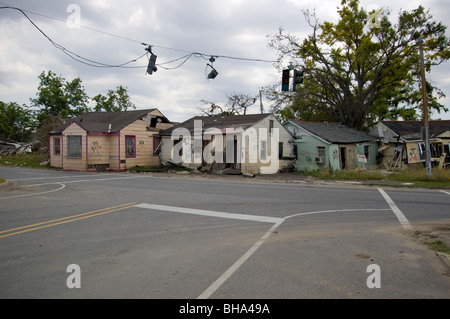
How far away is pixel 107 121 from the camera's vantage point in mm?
29250

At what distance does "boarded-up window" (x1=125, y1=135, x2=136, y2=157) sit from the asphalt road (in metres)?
15.0

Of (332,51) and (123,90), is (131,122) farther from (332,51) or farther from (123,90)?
(123,90)

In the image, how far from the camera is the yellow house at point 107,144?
2470cm

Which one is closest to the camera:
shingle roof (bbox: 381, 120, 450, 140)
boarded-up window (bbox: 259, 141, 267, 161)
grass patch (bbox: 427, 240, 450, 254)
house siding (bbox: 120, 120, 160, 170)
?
grass patch (bbox: 427, 240, 450, 254)

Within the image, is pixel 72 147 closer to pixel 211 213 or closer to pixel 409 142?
pixel 211 213

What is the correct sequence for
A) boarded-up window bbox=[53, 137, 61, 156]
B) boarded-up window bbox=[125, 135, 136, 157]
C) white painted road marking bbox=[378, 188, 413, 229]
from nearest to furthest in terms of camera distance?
white painted road marking bbox=[378, 188, 413, 229] < boarded-up window bbox=[125, 135, 136, 157] < boarded-up window bbox=[53, 137, 61, 156]

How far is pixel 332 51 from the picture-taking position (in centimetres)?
3781

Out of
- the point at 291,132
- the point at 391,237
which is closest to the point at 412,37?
the point at 291,132

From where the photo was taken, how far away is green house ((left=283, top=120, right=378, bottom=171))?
85.3 ft

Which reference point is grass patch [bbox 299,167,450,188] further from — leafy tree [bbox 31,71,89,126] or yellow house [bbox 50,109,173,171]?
leafy tree [bbox 31,71,89,126]

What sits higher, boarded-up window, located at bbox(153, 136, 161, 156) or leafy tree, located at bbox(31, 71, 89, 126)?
leafy tree, located at bbox(31, 71, 89, 126)

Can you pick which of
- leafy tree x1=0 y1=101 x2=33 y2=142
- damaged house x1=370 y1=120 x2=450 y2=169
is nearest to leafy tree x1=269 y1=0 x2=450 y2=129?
damaged house x1=370 y1=120 x2=450 y2=169

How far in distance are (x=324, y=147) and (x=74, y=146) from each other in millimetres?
20781

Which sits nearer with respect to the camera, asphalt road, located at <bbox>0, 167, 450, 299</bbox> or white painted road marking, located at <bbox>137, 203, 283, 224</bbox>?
Result: asphalt road, located at <bbox>0, 167, 450, 299</bbox>
